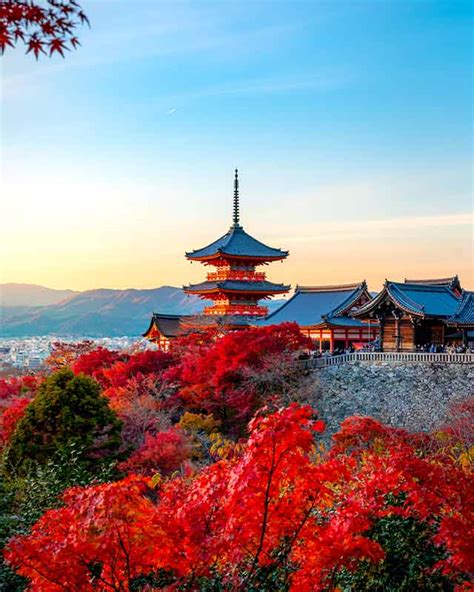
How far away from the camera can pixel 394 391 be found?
24.2 meters

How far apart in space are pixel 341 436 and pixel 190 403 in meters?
8.21

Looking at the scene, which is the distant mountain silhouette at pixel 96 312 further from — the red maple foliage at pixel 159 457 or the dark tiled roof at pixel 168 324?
the red maple foliage at pixel 159 457

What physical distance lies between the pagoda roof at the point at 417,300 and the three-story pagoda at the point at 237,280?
8985 millimetres

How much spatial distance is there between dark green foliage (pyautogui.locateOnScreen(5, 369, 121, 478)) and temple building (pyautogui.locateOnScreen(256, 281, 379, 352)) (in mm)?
15747

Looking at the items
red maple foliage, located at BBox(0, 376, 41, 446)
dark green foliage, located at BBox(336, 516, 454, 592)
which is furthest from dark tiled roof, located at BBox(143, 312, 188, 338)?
dark green foliage, located at BBox(336, 516, 454, 592)

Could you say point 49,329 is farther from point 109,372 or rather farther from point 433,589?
point 433,589

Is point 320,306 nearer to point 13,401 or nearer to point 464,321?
point 464,321

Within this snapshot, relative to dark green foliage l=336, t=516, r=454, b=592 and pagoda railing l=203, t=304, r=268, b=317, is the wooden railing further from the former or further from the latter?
dark green foliage l=336, t=516, r=454, b=592

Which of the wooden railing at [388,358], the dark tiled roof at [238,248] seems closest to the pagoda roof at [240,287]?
the dark tiled roof at [238,248]

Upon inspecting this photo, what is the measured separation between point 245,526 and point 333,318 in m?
24.8

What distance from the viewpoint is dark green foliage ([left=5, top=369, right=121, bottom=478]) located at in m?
16.3

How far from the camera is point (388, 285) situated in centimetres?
2639

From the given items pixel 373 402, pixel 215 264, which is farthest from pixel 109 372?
pixel 215 264

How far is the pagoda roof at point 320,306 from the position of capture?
31766 mm
